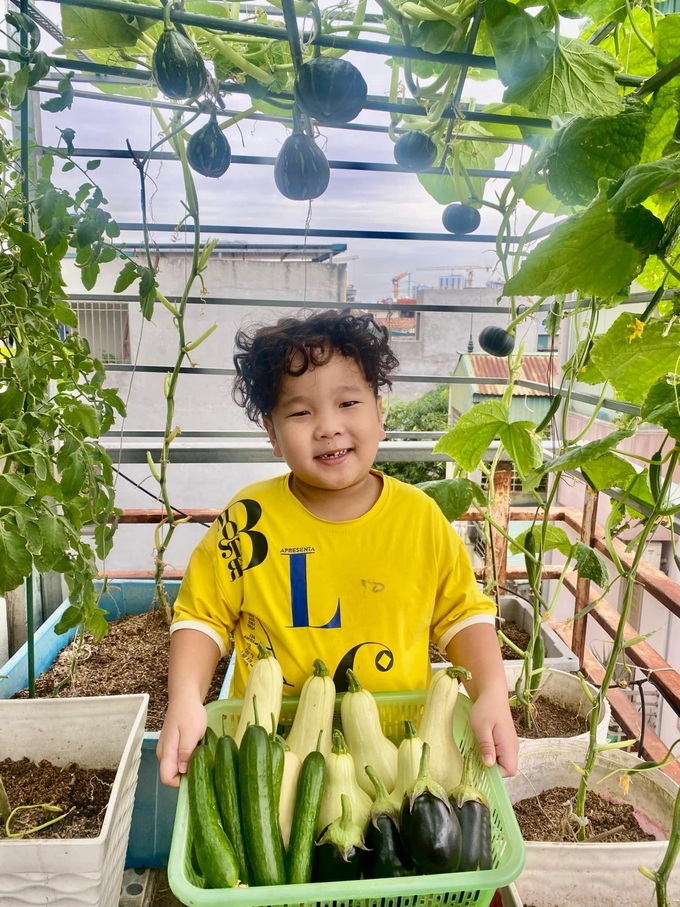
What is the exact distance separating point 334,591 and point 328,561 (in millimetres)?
44

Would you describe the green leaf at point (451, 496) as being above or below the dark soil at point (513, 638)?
above

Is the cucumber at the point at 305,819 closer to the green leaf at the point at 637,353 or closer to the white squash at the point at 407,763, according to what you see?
the white squash at the point at 407,763

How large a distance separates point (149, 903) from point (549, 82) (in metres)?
1.42

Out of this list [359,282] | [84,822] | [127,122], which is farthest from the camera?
[359,282]

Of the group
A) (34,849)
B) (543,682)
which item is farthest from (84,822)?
(543,682)

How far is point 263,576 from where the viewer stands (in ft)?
3.28

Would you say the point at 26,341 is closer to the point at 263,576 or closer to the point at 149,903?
the point at 263,576

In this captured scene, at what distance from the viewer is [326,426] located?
93 centimetres

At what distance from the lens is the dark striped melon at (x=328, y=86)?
0.82m

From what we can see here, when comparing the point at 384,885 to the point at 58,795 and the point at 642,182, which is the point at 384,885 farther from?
the point at 58,795

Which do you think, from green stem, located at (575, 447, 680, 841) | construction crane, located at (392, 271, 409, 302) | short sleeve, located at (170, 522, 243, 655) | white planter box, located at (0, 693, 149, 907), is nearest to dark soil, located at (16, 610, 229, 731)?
white planter box, located at (0, 693, 149, 907)

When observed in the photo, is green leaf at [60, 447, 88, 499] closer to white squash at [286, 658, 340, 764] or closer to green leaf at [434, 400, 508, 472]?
white squash at [286, 658, 340, 764]

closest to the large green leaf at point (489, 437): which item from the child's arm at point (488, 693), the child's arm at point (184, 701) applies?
the child's arm at point (488, 693)

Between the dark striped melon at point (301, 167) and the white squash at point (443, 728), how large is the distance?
756 mm
